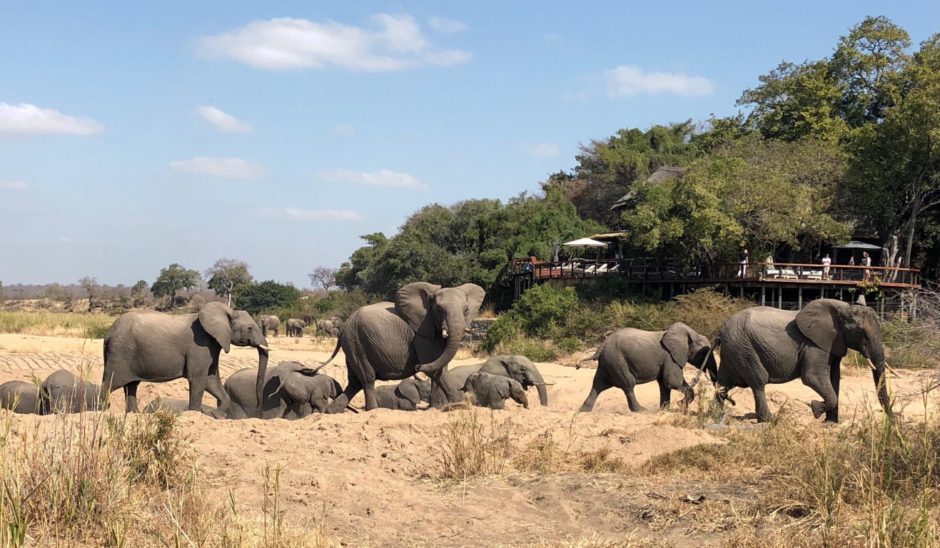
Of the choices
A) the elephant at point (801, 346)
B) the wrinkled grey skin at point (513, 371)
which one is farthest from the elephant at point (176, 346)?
the elephant at point (801, 346)

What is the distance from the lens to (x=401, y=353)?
1434 cm

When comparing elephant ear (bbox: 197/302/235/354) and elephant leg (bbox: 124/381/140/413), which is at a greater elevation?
elephant ear (bbox: 197/302/235/354)

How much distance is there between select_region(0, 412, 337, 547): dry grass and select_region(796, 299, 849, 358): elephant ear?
8.74 meters

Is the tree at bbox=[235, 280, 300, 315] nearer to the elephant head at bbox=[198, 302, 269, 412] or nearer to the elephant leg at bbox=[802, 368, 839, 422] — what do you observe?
the elephant head at bbox=[198, 302, 269, 412]

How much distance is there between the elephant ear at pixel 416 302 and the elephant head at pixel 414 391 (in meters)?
1.85

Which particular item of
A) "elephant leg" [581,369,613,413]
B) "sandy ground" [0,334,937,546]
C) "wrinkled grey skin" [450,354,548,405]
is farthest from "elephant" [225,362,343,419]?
"elephant leg" [581,369,613,413]

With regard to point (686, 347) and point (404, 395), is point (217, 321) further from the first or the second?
point (686, 347)

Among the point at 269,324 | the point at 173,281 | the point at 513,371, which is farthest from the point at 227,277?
the point at 513,371

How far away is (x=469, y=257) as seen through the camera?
4825 centimetres

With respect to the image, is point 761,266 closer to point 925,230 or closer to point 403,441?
point 925,230

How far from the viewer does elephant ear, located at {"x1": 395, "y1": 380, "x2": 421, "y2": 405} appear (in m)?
15.8

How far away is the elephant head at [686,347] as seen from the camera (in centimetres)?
1558

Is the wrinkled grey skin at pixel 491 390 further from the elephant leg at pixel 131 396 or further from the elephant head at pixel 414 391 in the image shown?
the elephant leg at pixel 131 396

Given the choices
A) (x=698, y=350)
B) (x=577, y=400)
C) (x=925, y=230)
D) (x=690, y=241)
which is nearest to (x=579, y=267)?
(x=690, y=241)
